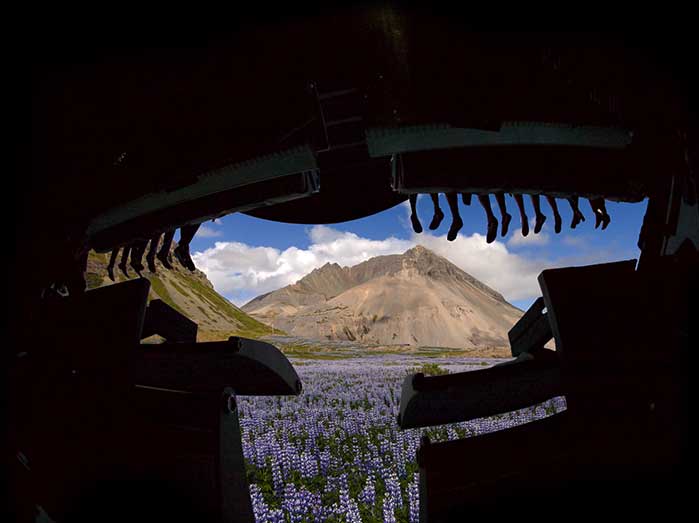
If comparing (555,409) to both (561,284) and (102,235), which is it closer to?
(561,284)

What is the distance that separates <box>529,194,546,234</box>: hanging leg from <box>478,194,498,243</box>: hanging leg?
19 cm

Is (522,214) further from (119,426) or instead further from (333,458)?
(333,458)

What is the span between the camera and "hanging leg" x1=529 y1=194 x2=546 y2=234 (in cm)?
169

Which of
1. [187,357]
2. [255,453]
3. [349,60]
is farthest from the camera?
[255,453]

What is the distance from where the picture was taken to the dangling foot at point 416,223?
1529mm

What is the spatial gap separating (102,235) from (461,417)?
154 cm

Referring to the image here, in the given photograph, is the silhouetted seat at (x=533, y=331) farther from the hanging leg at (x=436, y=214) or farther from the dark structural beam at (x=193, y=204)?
the dark structural beam at (x=193, y=204)

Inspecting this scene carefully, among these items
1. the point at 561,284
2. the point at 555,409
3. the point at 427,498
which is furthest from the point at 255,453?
the point at 555,409

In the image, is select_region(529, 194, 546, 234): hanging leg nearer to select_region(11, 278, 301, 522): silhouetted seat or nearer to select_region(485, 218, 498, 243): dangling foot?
select_region(485, 218, 498, 243): dangling foot

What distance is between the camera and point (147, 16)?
770 millimetres

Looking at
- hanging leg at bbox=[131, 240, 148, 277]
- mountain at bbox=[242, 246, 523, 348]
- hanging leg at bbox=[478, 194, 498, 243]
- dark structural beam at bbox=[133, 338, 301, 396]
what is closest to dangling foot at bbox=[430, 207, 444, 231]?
hanging leg at bbox=[478, 194, 498, 243]

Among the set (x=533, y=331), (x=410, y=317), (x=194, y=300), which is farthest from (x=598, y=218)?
(x=410, y=317)

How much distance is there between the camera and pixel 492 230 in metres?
1.62

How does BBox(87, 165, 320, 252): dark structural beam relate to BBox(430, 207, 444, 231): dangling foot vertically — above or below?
above
